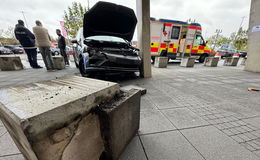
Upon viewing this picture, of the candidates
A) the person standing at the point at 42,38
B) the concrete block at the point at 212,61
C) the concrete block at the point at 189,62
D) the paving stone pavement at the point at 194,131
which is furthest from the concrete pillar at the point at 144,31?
the concrete block at the point at 212,61

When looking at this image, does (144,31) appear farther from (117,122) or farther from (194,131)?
(117,122)

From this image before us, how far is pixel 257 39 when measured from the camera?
5434mm

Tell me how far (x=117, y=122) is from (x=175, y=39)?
28.7ft

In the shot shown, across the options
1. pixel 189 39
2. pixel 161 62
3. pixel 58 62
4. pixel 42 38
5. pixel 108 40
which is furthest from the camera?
pixel 189 39

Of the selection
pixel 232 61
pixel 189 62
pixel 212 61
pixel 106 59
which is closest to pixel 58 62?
pixel 106 59

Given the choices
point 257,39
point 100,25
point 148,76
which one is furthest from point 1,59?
point 257,39

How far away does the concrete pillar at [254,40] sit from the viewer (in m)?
5.23

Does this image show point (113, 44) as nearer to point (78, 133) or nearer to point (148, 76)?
point (148, 76)

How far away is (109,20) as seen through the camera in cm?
354

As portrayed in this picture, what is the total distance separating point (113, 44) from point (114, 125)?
3.02m

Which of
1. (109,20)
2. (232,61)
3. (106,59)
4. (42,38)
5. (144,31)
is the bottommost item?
(232,61)

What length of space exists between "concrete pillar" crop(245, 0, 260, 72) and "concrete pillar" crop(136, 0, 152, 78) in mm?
6265

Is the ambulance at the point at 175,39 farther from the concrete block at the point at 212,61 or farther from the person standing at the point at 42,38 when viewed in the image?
the person standing at the point at 42,38

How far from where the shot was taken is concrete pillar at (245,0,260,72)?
5234 millimetres
